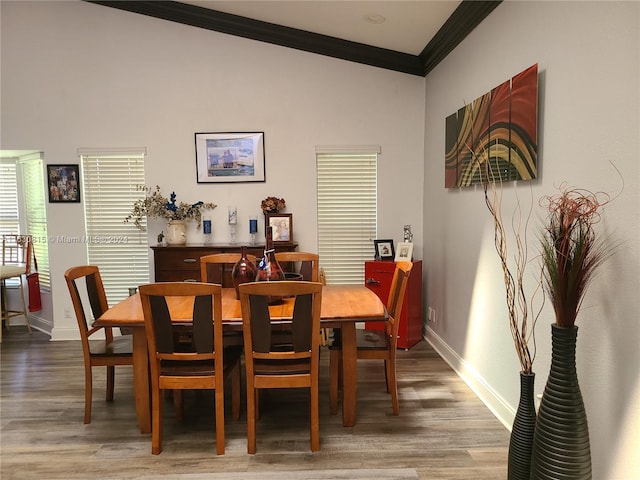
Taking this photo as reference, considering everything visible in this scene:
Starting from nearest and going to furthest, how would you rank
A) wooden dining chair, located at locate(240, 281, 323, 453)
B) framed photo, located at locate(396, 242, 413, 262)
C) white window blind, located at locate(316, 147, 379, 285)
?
1. wooden dining chair, located at locate(240, 281, 323, 453)
2. framed photo, located at locate(396, 242, 413, 262)
3. white window blind, located at locate(316, 147, 379, 285)

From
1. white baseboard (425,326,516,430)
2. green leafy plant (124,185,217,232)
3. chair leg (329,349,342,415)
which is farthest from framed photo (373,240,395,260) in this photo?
green leafy plant (124,185,217,232)

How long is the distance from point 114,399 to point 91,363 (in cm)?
53

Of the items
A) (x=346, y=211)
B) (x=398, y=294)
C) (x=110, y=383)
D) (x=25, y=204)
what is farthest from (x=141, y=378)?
(x=25, y=204)

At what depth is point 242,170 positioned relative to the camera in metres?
4.64

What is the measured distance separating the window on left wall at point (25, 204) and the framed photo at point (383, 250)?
3662 mm

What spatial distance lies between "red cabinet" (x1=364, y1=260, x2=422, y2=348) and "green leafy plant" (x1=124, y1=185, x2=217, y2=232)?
186cm

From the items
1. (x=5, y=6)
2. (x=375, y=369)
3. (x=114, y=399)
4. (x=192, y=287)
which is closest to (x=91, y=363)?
(x=114, y=399)

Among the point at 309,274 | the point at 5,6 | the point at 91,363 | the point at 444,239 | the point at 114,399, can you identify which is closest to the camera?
the point at 91,363

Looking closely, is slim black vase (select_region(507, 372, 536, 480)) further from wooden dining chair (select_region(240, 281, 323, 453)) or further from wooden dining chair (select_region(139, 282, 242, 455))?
wooden dining chair (select_region(139, 282, 242, 455))

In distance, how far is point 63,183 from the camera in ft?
15.1

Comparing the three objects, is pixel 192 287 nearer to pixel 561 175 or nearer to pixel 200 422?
pixel 200 422

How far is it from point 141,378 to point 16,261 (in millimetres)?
3460

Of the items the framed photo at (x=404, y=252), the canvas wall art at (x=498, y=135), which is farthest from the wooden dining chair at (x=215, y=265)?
the canvas wall art at (x=498, y=135)

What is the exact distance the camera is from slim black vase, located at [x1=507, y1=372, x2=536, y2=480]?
6.39 ft
